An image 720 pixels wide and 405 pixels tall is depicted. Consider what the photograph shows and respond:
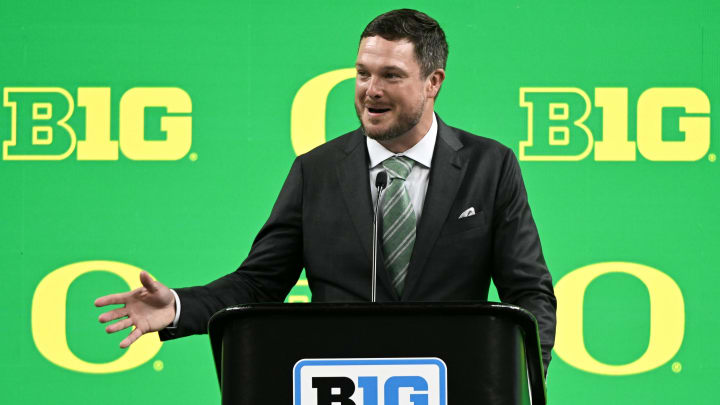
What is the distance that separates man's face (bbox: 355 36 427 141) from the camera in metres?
2.03

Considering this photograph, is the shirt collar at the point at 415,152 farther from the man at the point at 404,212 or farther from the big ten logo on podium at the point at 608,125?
the big ten logo on podium at the point at 608,125

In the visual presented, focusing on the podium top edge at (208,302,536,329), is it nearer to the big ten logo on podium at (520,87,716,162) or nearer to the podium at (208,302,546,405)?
the podium at (208,302,546,405)

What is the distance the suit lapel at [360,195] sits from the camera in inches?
77.7

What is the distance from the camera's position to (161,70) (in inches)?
119

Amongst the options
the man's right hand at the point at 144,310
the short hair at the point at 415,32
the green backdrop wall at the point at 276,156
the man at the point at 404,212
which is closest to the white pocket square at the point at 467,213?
the man at the point at 404,212

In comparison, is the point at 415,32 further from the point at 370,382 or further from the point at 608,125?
the point at 608,125

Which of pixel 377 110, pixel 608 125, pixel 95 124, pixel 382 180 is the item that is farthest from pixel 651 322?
pixel 95 124

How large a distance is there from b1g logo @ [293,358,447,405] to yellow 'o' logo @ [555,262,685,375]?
1.70 metres

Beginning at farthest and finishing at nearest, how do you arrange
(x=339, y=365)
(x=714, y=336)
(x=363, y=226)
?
(x=714, y=336) → (x=363, y=226) → (x=339, y=365)

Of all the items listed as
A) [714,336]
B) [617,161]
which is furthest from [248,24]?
[714,336]

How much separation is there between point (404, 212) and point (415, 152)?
0.18m

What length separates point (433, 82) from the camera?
85.7 inches

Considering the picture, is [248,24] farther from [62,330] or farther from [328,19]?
[62,330]

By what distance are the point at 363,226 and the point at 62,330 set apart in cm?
142
